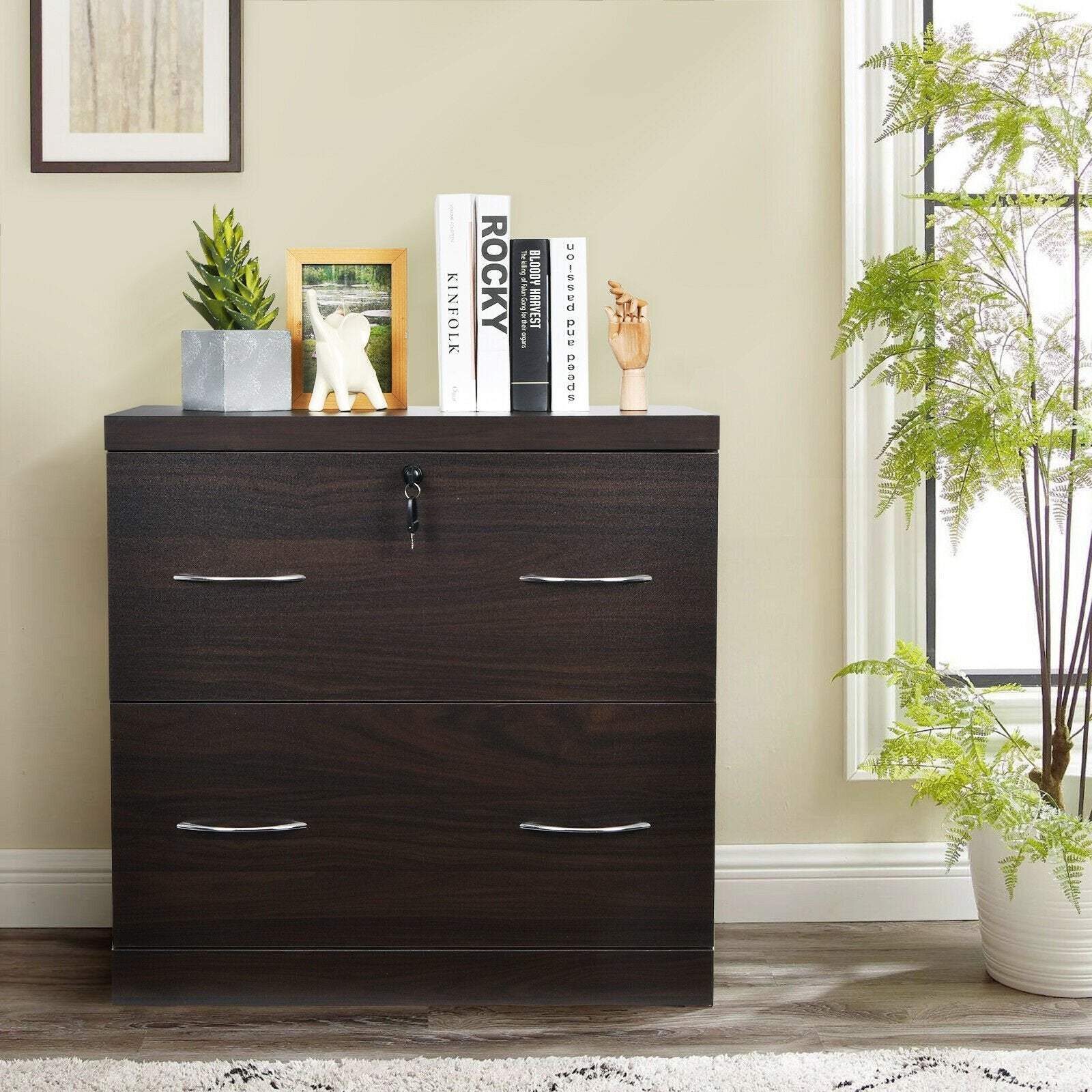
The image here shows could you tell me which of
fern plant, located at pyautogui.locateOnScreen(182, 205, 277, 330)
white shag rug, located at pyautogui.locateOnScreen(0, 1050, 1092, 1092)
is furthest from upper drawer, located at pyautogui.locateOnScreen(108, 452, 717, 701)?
white shag rug, located at pyautogui.locateOnScreen(0, 1050, 1092, 1092)

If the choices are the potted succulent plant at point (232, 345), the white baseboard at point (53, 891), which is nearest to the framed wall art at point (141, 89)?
the potted succulent plant at point (232, 345)

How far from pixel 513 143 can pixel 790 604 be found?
3.12ft

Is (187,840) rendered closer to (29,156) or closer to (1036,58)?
(29,156)

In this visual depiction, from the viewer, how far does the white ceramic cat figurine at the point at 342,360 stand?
167 centimetres

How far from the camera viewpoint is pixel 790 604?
6.57 ft

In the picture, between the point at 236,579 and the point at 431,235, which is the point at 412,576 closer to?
the point at 236,579

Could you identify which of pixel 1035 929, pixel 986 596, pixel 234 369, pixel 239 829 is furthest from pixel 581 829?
pixel 986 596

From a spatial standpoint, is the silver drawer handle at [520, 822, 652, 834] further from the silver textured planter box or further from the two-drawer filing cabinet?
the silver textured planter box

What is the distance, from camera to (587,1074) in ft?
4.77

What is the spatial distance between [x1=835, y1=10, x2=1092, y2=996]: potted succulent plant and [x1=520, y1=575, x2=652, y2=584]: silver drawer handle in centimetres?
43

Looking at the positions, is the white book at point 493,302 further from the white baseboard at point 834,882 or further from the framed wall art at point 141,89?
the white baseboard at point 834,882

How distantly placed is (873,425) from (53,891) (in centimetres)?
168

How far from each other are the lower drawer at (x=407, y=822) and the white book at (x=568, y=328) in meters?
0.46

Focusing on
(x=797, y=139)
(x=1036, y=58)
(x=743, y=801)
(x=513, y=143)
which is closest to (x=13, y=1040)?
(x=743, y=801)
